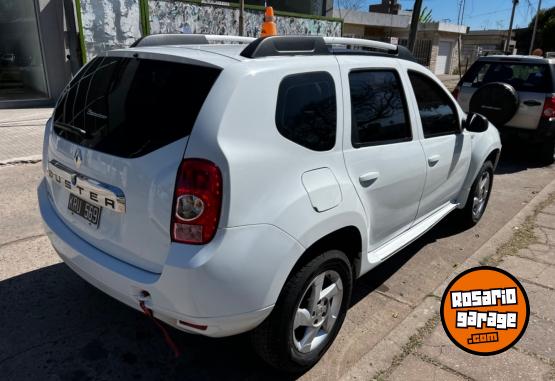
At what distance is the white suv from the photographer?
6.69 feet

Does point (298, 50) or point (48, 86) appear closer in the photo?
point (298, 50)

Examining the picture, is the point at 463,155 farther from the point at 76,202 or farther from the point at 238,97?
the point at 76,202

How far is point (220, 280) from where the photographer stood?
2.02 metres

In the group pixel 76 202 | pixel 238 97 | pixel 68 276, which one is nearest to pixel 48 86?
pixel 68 276

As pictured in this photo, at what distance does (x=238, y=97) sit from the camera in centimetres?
211

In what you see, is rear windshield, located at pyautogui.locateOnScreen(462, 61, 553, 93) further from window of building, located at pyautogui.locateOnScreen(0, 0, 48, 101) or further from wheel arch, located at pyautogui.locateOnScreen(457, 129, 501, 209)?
window of building, located at pyautogui.locateOnScreen(0, 0, 48, 101)

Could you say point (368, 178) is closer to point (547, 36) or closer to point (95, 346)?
point (95, 346)

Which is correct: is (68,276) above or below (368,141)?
below

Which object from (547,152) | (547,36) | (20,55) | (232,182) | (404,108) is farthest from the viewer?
(547,36)

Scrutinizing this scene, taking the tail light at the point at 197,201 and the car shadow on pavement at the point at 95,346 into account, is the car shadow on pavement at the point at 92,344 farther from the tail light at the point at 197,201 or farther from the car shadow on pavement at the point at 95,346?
the tail light at the point at 197,201

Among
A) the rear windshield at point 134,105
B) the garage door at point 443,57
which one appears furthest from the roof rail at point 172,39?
the garage door at point 443,57

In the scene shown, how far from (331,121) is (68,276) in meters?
2.37

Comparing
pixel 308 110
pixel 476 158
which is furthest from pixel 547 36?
pixel 308 110

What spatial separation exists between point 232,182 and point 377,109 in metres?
1.38
